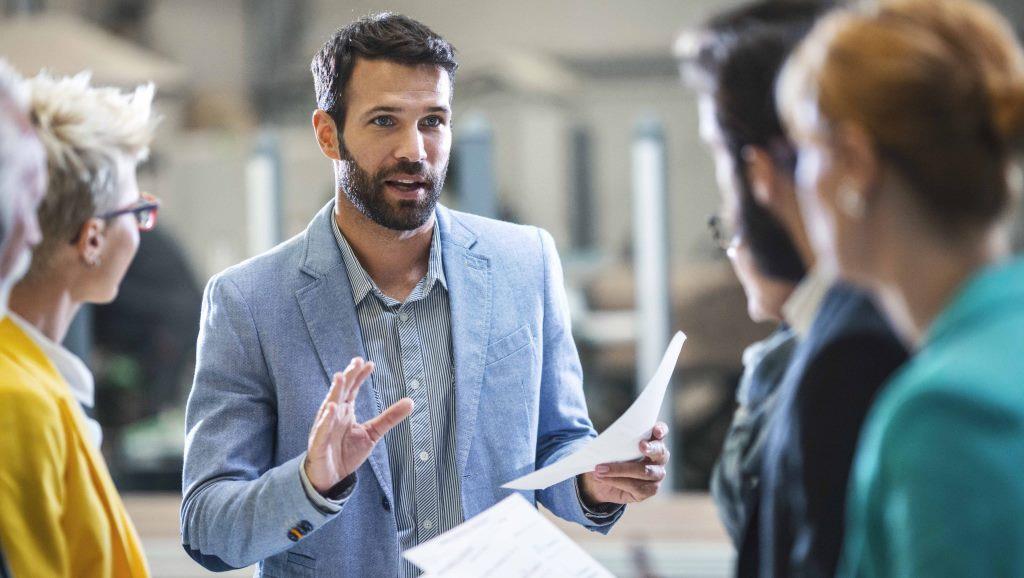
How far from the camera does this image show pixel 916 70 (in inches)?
39.1

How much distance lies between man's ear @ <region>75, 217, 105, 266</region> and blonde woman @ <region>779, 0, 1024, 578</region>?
1005 mm

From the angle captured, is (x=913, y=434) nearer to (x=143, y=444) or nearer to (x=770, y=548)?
(x=770, y=548)

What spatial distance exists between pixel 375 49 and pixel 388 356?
1.80 feet

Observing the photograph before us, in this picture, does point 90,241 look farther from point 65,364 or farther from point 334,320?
point 334,320

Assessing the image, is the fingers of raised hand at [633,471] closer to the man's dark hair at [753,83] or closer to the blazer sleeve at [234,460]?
the blazer sleeve at [234,460]

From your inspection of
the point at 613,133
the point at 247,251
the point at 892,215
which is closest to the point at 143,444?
the point at 247,251

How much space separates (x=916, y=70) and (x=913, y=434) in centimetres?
32

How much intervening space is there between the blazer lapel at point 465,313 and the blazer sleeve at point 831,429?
85cm

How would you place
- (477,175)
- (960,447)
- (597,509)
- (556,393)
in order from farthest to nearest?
(477,175) → (556,393) → (597,509) → (960,447)

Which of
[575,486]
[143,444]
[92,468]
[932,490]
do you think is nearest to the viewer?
[932,490]

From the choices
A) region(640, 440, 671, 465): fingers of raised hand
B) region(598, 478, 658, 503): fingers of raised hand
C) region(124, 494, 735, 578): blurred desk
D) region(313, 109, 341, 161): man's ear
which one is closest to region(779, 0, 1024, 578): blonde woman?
region(640, 440, 671, 465): fingers of raised hand

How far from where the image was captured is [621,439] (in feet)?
5.54

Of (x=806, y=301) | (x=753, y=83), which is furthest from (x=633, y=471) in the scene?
(x=753, y=83)

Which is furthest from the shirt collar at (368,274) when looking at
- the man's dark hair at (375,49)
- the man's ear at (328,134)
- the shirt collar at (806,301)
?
the shirt collar at (806,301)
